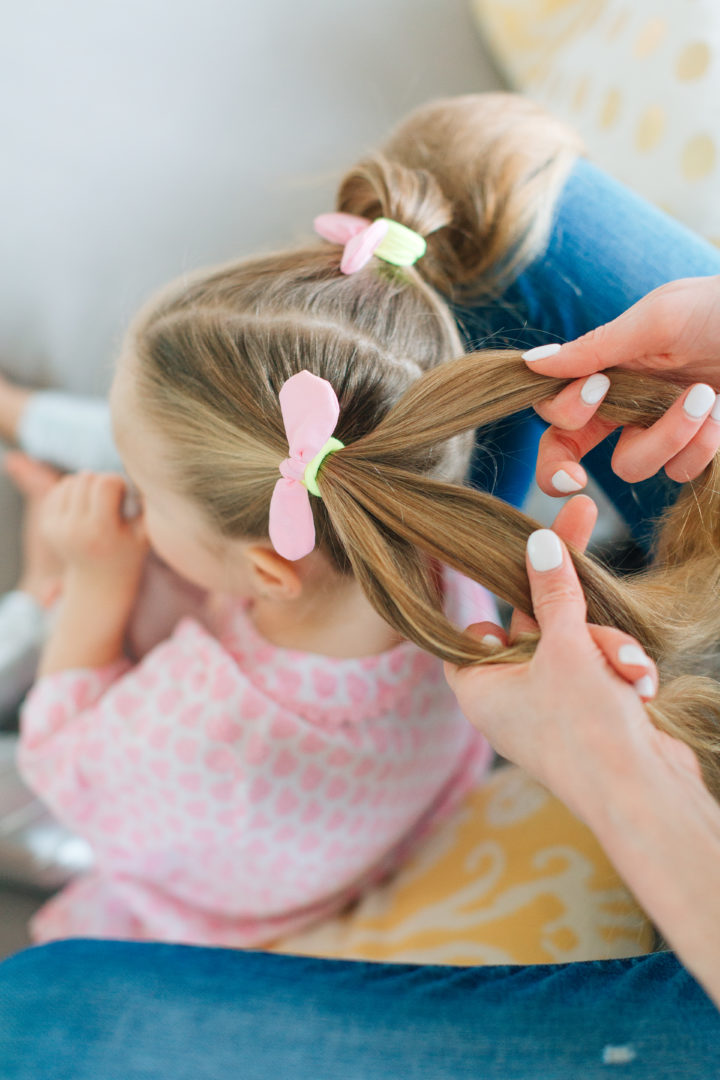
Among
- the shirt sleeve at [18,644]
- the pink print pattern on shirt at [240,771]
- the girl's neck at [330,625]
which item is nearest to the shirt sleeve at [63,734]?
the pink print pattern on shirt at [240,771]

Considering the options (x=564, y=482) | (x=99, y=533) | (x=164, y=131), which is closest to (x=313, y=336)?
(x=564, y=482)

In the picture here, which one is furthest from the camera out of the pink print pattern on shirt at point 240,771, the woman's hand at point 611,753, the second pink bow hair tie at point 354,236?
the pink print pattern on shirt at point 240,771

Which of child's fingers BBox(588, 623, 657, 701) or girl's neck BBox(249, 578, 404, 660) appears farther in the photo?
girl's neck BBox(249, 578, 404, 660)

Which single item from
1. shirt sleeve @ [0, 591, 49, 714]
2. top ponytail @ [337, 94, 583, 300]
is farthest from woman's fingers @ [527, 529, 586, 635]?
shirt sleeve @ [0, 591, 49, 714]

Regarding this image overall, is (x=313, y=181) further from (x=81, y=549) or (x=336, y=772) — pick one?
(x=336, y=772)

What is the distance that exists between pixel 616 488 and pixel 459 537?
14.4 inches

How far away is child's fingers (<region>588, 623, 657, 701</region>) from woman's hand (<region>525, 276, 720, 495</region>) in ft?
0.48

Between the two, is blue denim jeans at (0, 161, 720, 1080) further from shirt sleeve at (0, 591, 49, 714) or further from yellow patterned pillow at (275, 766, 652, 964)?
shirt sleeve at (0, 591, 49, 714)

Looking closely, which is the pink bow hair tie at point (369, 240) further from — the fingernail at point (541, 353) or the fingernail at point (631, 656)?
the fingernail at point (631, 656)

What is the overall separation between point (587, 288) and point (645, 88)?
14.1 inches

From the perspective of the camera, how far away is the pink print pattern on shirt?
2.22 feet

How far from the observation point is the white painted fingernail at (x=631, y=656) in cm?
37

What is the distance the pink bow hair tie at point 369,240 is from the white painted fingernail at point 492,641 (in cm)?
30

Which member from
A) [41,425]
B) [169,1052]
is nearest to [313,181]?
[41,425]
